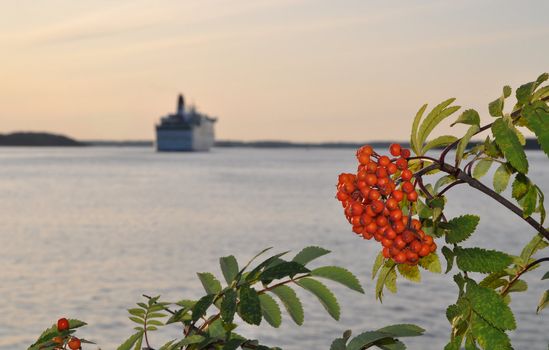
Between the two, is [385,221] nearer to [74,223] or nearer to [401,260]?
[401,260]

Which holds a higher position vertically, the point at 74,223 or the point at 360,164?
the point at 360,164

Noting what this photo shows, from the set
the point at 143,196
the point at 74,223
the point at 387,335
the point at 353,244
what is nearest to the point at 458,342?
the point at 387,335

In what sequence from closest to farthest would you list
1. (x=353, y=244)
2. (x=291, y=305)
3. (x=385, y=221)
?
(x=385, y=221), (x=291, y=305), (x=353, y=244)

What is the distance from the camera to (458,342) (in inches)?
83.8

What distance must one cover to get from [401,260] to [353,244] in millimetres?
30627

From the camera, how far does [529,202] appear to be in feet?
7.80

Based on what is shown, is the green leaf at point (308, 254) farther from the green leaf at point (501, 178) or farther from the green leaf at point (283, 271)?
the green leaf at point (501, 178)

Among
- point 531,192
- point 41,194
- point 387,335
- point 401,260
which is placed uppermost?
point 531,192

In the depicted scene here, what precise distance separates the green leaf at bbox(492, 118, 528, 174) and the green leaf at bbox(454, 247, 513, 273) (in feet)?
0.77

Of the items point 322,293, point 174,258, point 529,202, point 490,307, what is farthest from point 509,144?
point 174,258

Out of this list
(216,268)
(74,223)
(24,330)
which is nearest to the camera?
(24,330)

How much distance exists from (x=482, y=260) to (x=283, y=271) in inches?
21.1

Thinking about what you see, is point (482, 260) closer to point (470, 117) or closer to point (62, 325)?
point (470, 117)

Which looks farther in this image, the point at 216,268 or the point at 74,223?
the point at 74,223
